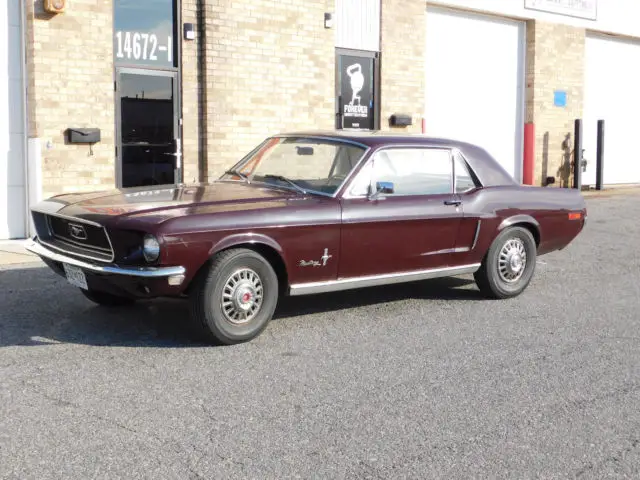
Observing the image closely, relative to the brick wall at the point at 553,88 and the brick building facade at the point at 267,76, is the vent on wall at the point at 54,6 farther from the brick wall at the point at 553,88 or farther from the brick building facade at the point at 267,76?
the brick wall at the point at 553,88

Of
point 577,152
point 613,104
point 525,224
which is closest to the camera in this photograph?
point 525,224

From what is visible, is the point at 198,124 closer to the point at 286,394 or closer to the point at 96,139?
the point at 96,139

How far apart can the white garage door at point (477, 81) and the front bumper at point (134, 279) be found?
11.1m

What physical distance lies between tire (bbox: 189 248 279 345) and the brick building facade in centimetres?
587

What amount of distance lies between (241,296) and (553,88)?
14111 millimetres

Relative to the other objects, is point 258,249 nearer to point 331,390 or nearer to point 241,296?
point 241,296

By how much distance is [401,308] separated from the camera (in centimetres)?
712

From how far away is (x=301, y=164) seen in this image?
22.9ft

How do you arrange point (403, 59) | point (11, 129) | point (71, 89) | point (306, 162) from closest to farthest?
point (306, 162) < point (11, 129) < point (71, 89) < point (403, 59)

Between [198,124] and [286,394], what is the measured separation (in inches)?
330

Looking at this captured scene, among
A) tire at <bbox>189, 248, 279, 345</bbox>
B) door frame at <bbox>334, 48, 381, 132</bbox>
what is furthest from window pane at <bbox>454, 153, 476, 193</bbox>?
door frame at <bbox>334, 48, 381, 132</bbox>

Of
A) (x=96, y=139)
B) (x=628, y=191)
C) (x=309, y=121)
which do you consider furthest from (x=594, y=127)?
(x=96, y=139)

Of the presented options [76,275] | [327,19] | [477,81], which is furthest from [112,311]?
[477,81]

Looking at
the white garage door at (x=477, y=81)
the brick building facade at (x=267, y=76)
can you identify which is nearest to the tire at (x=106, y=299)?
the brick building facade at (x=267, y=76)
